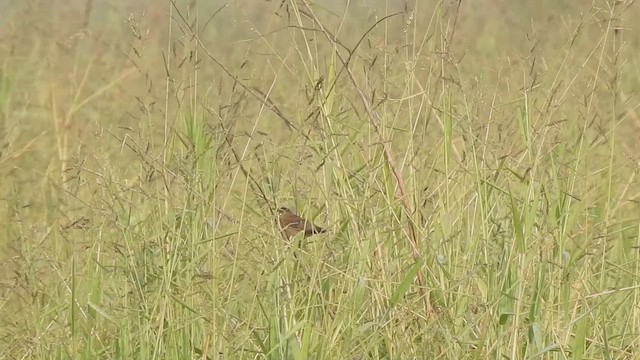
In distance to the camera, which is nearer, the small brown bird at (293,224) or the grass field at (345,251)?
the grass field at (345,251)

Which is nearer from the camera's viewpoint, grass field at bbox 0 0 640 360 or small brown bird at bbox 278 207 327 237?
grass field at bbox 0 0 640 360

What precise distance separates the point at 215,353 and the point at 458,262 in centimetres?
53

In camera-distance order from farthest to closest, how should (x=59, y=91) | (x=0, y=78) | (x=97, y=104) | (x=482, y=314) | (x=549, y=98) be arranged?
(x=59, y=91) → (x=97, y=104) → (x=0, y=78) → (x=549, y=98) → (x=482, y=314)

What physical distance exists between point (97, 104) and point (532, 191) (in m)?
3.33

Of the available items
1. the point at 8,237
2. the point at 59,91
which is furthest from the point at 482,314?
the point at 59,91

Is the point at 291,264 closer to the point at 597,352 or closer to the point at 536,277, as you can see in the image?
the point at 536,277

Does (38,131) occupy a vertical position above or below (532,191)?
below

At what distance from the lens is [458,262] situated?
2434 millimetres

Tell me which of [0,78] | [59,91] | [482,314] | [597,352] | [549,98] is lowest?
[59,91]

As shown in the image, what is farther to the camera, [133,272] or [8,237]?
[8,237]

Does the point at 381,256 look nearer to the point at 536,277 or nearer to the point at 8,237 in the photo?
the point at 536,277

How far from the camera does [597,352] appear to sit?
242cm

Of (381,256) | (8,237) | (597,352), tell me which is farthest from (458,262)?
(8,237)

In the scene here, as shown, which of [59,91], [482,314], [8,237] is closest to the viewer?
[482,314]
